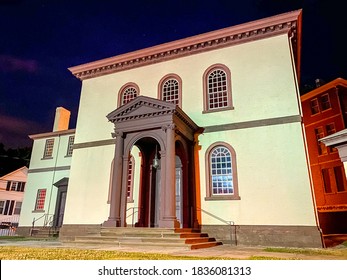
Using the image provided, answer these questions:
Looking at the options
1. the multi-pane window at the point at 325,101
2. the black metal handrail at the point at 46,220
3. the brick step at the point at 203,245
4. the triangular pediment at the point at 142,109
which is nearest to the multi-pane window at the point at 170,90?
the triangular pediment at the point at 142,109

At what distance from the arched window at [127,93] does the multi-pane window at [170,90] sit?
1.69m

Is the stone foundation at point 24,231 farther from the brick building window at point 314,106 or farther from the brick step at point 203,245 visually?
the brick building window at point 314,106

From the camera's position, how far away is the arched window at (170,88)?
1334 centimetres

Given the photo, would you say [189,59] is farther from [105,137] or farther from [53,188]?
[53,188]

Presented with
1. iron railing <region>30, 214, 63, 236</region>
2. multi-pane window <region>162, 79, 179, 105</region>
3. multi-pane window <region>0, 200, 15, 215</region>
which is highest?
multi-pane window <region>162, 79, 179, 105</region>

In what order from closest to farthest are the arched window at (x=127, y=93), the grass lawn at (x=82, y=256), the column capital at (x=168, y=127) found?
the grass lawn at (x=82, y=256)
the column capital at (x=168, y=127)
the arched window at (x=127, y=93)

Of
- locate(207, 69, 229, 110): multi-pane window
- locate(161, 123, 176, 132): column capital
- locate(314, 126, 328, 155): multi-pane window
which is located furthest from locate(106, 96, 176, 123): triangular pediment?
locate(314, 126, 328, 155): multi-pane window

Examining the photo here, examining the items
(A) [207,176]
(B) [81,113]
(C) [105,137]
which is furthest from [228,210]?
(B) [81,113]

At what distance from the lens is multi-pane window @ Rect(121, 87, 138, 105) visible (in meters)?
14.5

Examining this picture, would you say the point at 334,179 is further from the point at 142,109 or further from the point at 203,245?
the point at 142,109

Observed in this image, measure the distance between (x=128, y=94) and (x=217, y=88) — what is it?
5088 millimetres

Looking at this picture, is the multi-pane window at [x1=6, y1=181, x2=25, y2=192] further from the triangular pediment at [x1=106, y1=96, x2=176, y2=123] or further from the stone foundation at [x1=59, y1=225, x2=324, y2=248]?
the stone foundation at [x1=59, y1=225, x2=324, y2=248]

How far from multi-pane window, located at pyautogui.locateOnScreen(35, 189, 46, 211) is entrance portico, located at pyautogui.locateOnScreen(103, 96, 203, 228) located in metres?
11.2

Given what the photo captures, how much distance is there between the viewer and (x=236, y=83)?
1214 cm
